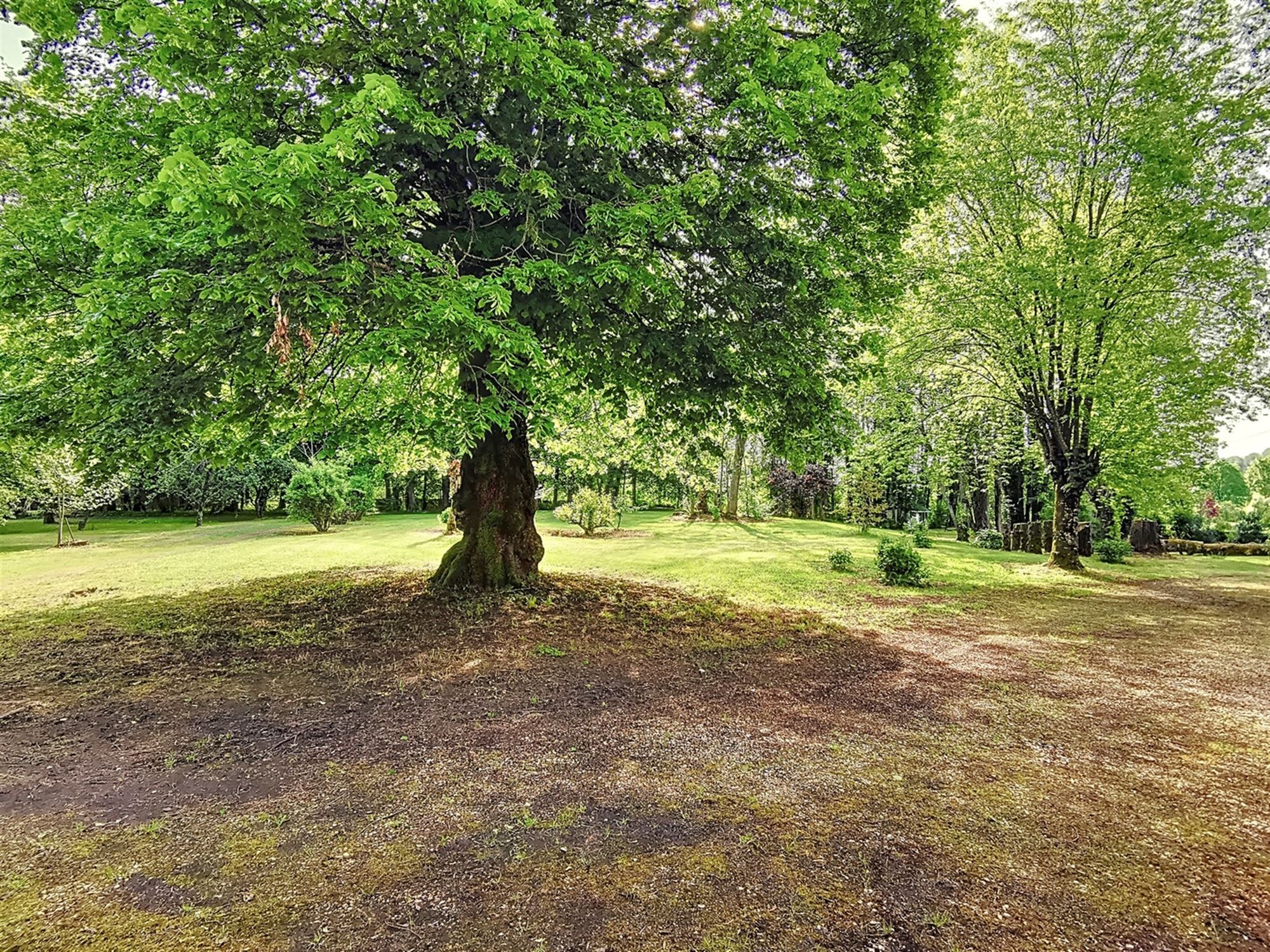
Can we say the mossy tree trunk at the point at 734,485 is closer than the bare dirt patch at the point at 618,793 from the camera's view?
No

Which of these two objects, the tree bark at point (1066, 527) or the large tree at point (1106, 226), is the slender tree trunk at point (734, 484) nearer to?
the large tree at point (1106, 226)

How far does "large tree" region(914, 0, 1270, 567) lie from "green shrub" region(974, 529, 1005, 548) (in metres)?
6.61

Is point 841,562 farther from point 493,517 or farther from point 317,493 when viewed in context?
point 317,493

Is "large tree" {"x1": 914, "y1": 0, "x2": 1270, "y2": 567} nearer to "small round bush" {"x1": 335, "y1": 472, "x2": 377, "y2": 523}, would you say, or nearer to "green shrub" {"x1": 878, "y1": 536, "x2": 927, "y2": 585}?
"green shrub" {"x1": 878, "y1": 536, "x2": 927, "y2": 585}

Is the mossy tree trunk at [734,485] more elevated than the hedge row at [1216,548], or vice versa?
the mossy tree trunk at [734,485]

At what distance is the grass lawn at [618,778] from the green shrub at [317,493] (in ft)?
44.6

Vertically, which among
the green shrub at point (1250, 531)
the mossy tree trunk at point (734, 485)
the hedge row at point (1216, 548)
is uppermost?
the mossy tree trunk at point (734, 485)

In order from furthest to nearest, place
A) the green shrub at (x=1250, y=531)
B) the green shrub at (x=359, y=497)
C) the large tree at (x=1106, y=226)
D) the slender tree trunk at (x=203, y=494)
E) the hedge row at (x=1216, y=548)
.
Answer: the slender tree trunk at (x=203, y=494)
the green shrub at (x=359, y=497)
the green shrub at (x=1250, y=531)
the hedge row at (x=1216, y=548)
the large tree at (x=1106, y=226)

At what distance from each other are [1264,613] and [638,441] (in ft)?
40.0

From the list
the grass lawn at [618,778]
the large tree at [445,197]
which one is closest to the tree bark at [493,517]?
the grass lawn at [618,778]

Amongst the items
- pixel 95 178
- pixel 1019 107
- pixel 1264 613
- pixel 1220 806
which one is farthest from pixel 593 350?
pixel 1019 107

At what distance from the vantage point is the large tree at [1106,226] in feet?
40.3

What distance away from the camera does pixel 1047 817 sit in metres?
3.60

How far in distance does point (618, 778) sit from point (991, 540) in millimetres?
22792
